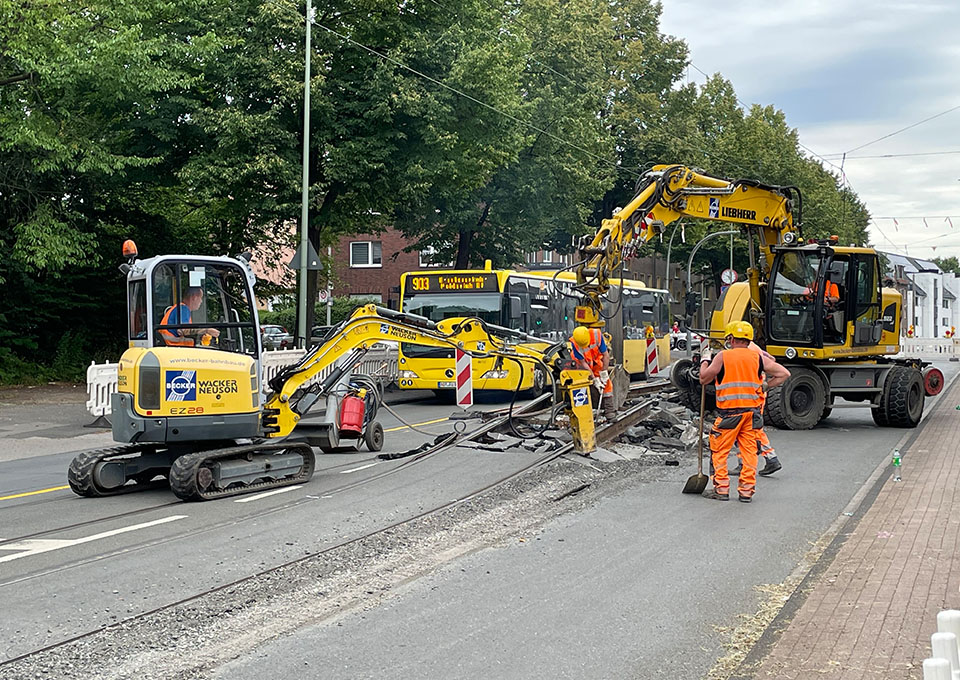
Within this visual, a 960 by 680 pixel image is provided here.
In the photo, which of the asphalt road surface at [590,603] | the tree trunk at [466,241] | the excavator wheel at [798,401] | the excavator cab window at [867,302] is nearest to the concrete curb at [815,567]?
the asphalt road surface at [590,603]

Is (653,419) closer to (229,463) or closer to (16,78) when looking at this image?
(229,463)

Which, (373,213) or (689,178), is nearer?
(689,178)

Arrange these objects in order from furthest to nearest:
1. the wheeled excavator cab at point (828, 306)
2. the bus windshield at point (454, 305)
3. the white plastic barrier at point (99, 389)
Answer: the bus windshield at point (454, 305)
the wheeled excavator cab at point (828, 306)
the white plastic barrier at point (99, 389)

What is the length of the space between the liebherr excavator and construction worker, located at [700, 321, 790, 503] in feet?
20.9

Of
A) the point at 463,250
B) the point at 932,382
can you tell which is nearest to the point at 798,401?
the point at 932,382

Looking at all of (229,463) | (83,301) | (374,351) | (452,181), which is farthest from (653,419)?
(83,301)

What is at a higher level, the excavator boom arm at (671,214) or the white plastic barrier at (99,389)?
the excavator boom arm at (671,214)

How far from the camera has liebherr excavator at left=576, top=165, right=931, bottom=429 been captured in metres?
18.0

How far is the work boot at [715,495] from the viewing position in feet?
35.4

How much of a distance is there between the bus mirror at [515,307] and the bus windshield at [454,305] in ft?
1.23

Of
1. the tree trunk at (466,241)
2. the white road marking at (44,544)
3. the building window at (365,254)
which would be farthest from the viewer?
the building window at (365,254)

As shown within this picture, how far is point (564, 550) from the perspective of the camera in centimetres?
845

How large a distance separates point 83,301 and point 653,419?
19478mm

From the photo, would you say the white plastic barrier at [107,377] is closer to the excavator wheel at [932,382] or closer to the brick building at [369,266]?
the excavator wheel at [932,382]
